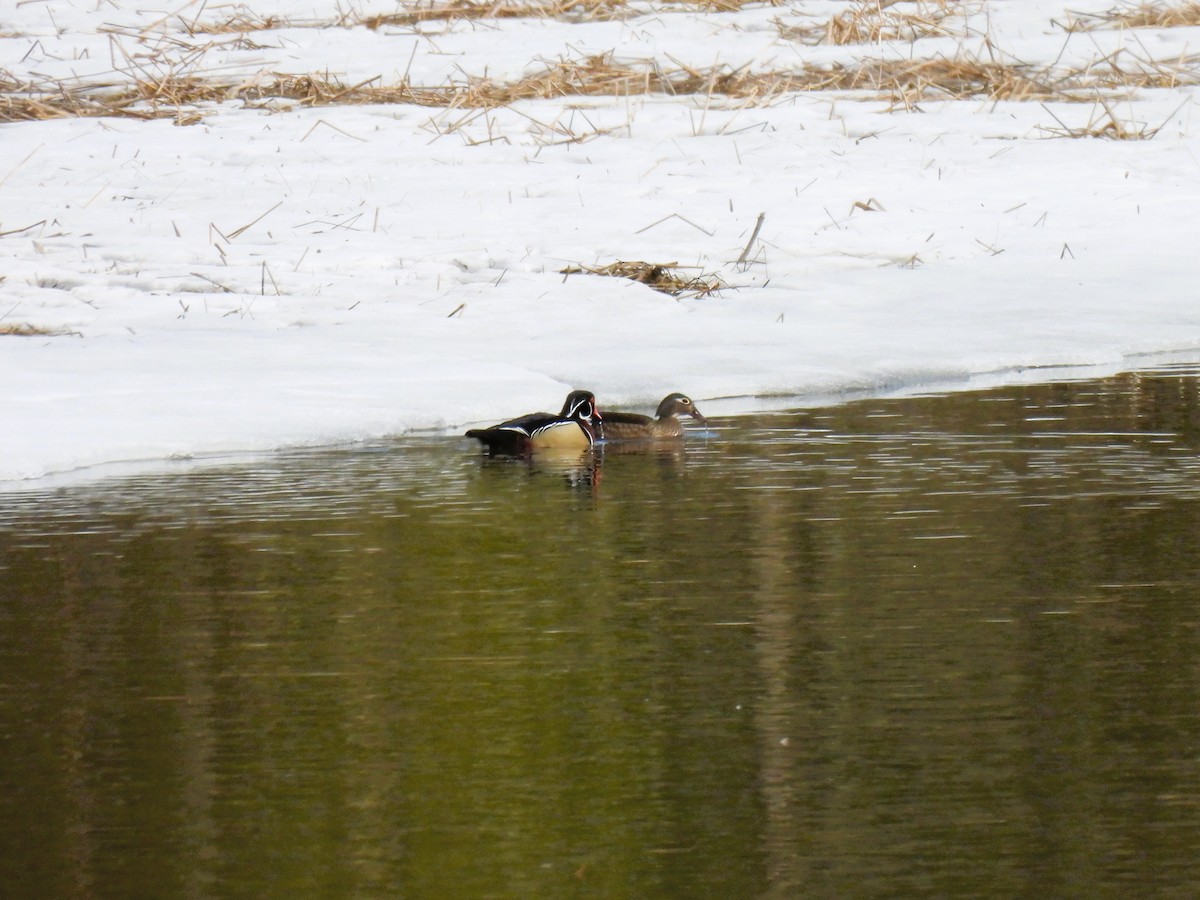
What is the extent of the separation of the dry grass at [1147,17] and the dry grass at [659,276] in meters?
9.66

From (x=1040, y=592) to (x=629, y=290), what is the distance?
8327mm

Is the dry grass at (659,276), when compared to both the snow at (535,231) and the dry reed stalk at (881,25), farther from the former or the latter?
the dry reed stalk at (881,25)

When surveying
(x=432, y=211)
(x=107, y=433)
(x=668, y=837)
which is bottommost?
(x=668, y=837)

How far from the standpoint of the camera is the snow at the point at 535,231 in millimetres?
11391

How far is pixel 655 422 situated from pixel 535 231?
606cm

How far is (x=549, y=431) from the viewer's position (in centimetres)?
973

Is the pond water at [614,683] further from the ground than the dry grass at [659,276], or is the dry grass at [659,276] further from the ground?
the dry grass at [659,276]

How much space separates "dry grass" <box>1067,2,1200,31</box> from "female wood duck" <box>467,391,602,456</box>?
14.3 metres

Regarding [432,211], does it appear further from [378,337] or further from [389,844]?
[389,844]

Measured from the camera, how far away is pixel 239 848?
417 cm

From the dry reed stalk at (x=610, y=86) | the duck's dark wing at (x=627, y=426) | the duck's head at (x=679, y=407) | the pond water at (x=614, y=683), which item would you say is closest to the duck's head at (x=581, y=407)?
the duck's dark wing at (x=627, y=426)

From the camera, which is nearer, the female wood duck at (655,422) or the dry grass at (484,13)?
the female wood duck at (655,422)

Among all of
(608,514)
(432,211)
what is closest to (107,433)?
(608,514)

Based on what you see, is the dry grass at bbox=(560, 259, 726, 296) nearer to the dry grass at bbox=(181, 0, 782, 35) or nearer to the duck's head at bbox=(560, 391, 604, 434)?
the duck's head at bbox=(560, 391, 604, 434)
